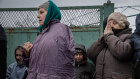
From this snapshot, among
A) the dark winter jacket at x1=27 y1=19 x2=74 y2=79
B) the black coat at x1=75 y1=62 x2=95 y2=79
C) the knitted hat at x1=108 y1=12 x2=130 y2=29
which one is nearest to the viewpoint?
the dark winter jacket at x1=27 y1=19 x2=74 y2=79

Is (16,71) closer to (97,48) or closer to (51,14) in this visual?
(51,14)

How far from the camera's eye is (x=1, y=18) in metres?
4.52

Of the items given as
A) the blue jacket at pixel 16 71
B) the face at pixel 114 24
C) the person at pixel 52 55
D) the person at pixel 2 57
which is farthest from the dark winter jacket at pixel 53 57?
the blue jacket at pixel 16 71

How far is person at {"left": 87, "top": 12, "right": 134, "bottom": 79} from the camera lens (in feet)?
8.55

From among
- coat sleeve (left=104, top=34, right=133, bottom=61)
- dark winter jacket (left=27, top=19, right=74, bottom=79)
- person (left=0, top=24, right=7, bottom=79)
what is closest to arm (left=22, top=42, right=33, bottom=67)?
dark winter jacket (left=27, top=19, right=74, bottom=79)

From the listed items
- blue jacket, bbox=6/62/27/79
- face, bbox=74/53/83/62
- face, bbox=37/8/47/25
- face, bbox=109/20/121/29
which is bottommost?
blue jacket, bbox=6/62/27/79

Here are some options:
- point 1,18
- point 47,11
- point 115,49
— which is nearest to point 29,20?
point 1,18

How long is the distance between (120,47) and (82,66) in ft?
3.89

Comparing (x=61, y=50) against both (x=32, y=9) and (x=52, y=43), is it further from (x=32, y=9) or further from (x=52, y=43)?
(x=32, y=9)

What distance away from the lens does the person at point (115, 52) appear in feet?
8.55

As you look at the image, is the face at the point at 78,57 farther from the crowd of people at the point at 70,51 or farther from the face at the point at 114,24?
the face at the point at 114,24

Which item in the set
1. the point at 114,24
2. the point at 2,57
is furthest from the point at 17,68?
the point at 114,24

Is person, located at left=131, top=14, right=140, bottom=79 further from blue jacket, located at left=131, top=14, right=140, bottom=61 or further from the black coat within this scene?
the black coat

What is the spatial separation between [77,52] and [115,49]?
44.1 inches
